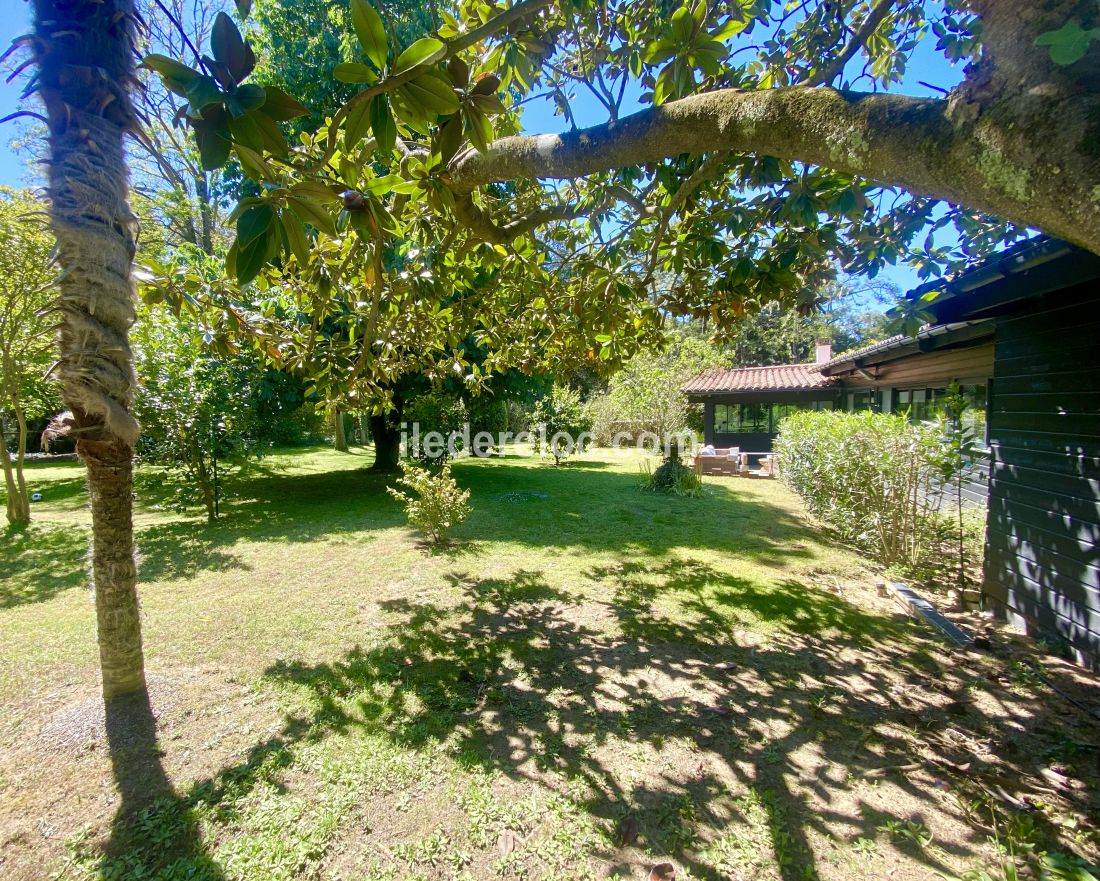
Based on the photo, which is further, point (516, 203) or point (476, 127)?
point (516, 203)

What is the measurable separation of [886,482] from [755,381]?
1325 centimetres

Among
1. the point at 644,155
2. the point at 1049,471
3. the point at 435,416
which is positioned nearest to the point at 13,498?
the point at 435,416

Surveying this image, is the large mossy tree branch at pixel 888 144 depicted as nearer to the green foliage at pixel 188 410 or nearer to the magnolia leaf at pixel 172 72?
the magnolia leaf at pixel 172 72

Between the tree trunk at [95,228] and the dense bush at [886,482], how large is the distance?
683cm

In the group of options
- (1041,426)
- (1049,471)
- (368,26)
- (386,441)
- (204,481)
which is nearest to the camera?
(368,26)

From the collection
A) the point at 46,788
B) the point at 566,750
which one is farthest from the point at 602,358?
the point at 46,788

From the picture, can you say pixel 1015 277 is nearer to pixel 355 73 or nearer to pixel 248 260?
pixel 355 73

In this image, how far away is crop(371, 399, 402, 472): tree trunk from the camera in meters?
13.6

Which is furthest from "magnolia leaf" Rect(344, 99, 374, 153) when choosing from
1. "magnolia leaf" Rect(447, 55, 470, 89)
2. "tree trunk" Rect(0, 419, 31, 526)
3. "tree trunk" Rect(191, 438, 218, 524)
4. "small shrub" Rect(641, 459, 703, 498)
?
"tree trunk" Rect(0, 419, 31, 526)

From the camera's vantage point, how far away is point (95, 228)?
2.29 meters

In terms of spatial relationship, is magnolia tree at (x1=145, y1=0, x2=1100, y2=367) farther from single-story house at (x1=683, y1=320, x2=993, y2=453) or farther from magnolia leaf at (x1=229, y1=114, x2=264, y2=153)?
single-story house at (x1=683, y1=320, x2=993, y2=453)

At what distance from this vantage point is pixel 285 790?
2.36 metres

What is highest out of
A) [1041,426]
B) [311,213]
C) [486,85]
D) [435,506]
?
[486,85]

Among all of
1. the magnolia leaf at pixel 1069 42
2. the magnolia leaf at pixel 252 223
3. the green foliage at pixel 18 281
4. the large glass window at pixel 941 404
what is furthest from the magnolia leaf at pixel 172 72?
the green foliage at pixel 18 281
